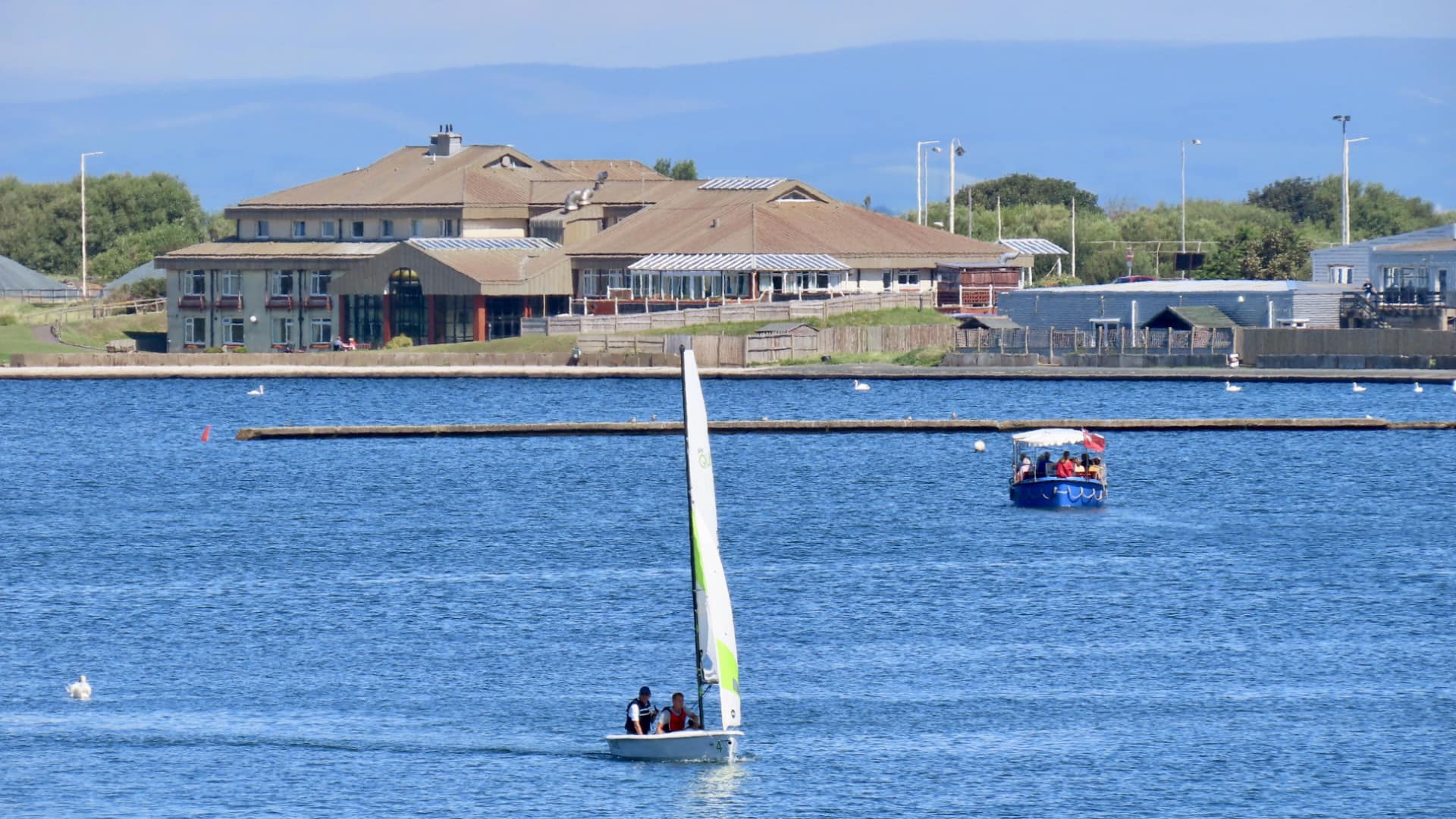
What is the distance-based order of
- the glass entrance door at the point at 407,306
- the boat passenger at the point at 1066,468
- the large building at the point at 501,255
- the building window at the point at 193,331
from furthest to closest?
the building window at the point at 193,331, the glass entrance door at the point at 407,306, the large building at the point at 501,255, the boat passenger at the point at 1066,468

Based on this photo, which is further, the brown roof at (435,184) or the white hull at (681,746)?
the brown roof at (435,184)

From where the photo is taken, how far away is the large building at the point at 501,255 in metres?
147

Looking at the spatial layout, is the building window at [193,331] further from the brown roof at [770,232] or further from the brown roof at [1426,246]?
the brown roof at [1426,246]

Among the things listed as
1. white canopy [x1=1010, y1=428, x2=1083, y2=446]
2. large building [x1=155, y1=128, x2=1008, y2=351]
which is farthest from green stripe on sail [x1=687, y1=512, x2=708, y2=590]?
large building [x1=155, y1=128, x2=1008, y2=351]

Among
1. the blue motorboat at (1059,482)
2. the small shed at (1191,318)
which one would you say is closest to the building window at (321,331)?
the small shed at (1191,318)

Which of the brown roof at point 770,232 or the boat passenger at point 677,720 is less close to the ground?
the brown roof at point 770,232

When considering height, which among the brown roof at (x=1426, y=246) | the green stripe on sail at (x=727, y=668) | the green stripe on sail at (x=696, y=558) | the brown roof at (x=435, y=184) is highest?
the brown roof at (x=435, y=184)

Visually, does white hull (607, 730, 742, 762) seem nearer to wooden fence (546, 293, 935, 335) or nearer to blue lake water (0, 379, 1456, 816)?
blue lake water (0, 379, 1456, 816)

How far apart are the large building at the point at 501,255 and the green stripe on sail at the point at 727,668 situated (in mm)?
106983

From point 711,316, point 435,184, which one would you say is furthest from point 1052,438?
point 435,184

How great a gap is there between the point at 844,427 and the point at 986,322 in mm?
41802

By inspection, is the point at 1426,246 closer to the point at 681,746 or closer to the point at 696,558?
the point at 681,746

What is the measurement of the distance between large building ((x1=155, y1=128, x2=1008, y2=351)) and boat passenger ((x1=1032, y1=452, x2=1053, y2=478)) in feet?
228

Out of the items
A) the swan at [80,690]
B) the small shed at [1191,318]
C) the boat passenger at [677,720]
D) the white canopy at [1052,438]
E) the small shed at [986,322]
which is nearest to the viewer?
the boat passenger at [677,720]
